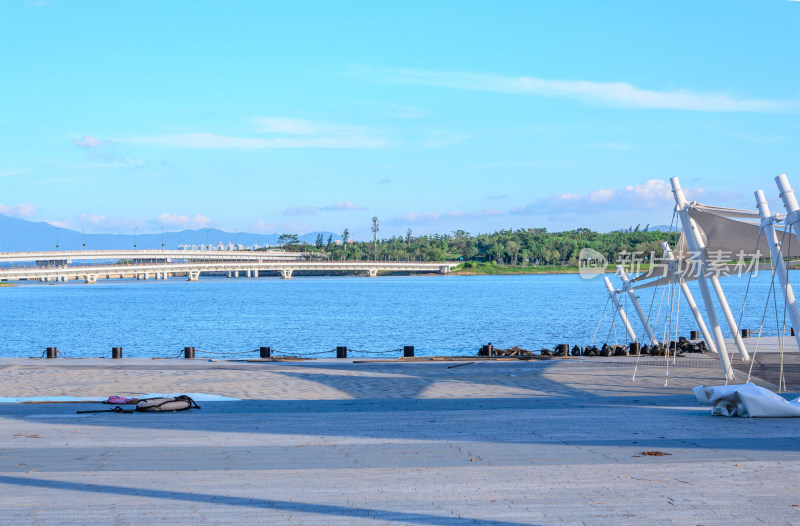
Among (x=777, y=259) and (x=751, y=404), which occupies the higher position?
(x=777, y=259)

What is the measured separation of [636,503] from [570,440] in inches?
120

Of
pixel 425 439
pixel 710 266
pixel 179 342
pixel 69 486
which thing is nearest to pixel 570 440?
pixel 425 439

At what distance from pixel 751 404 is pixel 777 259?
3.46 meters

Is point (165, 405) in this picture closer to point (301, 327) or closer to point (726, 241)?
point (726, 241)

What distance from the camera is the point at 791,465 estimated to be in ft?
27.6

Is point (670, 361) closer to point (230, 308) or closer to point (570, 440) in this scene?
point (570, 440)

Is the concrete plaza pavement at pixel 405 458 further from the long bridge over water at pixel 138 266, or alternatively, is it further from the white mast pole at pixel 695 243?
the long bridge over water at pixel 138 266

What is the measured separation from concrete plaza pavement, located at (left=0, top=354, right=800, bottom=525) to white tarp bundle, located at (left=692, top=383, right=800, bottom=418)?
6.6 inches

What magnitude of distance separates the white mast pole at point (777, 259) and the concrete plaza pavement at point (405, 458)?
7.46 feet

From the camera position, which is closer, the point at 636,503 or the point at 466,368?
the point at 636,503

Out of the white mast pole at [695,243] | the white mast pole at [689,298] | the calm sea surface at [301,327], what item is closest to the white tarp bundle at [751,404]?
the white mast pole at [695,243]

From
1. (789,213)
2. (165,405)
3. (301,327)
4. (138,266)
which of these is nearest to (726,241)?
(789,213)

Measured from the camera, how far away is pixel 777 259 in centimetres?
1363

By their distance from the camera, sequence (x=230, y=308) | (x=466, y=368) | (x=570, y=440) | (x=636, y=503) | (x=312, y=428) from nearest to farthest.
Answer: (x=636, y=503) → (x=570, y=440) → (x=312, y=428) → (x=466, y=368) → (x=230, y=308)
